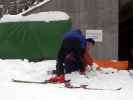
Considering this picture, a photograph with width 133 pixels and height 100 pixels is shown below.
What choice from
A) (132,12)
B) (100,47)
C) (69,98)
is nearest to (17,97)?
(69,98)

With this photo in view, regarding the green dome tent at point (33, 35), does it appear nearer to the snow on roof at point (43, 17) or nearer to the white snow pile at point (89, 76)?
the snow on roof at point (43, 17)

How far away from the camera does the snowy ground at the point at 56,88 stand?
27.7 ft

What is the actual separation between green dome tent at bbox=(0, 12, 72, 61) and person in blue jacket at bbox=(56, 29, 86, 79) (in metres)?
4.90

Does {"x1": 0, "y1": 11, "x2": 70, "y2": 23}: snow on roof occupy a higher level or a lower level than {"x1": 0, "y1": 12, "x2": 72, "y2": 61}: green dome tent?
higher

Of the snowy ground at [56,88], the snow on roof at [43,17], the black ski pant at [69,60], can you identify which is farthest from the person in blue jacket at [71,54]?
the snow on roof at [43,17]

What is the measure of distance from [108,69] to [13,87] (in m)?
3.46

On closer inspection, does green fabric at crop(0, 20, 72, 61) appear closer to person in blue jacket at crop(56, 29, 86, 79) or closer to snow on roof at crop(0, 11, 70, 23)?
snow on roof at crop(0, 11, 70, 23)

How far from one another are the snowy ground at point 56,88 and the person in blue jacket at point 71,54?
48cm

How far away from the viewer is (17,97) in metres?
8.41

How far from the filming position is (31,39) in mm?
16781

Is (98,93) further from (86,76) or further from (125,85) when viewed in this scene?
(86,76)

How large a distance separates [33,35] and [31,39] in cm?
18

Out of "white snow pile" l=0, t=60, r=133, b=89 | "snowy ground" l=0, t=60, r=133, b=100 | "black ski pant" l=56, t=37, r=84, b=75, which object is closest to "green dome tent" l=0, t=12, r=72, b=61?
"white snow pile" l=0, t=60, r=133, b=89

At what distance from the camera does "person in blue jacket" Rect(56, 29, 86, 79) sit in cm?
1105
